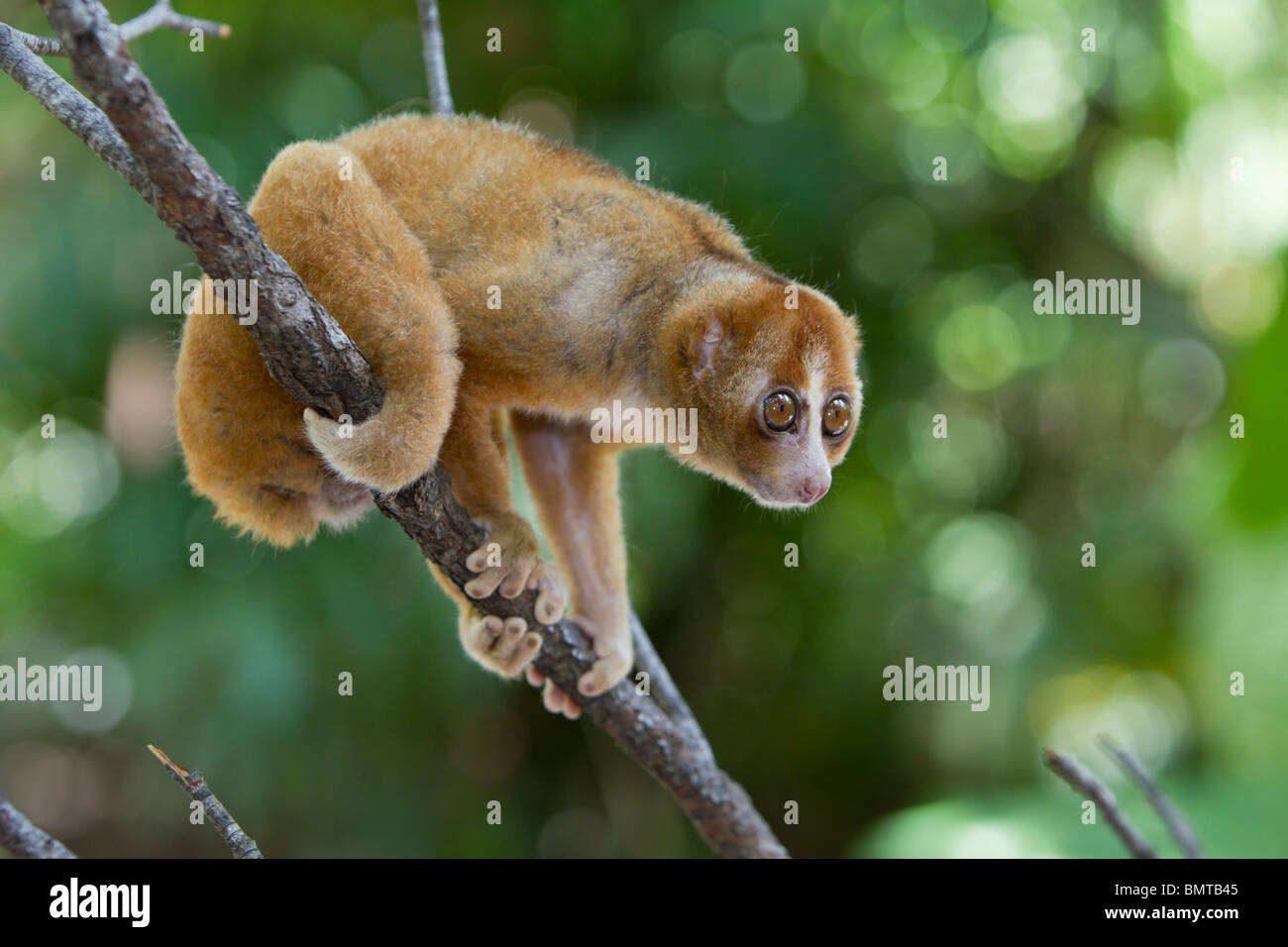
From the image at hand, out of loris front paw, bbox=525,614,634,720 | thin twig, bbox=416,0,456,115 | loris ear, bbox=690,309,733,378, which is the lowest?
loris front paw, bbox=525,614,634,720

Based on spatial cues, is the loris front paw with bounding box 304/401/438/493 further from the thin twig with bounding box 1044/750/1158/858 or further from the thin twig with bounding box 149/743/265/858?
the thin twig with bounding box 1044/750/1158/858

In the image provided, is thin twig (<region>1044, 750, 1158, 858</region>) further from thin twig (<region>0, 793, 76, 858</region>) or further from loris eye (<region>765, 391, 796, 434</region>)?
thin twig (<region>0, 793, 76, 858</region>)

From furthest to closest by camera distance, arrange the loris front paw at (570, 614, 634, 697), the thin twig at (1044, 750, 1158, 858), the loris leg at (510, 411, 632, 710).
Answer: the loris leg at (510, 411, 632, 710) < the loris front paw at (570, 614, 634, 697) < the thin twig at (1044, 750, 1158, 858)

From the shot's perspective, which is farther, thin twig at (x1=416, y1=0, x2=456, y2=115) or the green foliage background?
the green foliage background

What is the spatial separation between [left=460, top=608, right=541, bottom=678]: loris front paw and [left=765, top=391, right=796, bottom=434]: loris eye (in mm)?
1057

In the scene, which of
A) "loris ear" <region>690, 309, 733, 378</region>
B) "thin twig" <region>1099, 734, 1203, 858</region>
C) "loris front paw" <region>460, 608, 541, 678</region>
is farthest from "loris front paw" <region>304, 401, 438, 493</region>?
"thin twig" <region>1099, 734, 1203, 858</region>

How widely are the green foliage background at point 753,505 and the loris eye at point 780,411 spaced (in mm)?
3340

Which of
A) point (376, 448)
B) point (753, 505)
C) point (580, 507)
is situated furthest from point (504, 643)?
point (753, 505)

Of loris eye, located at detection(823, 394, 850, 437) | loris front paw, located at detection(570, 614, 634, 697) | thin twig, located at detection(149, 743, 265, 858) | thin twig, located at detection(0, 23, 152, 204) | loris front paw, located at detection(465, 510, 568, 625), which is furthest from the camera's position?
loris front paw, located at detection(570, 614, 634, 697)

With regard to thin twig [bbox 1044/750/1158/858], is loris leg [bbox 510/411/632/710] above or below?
above

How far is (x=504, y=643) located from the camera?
3584 millimetres

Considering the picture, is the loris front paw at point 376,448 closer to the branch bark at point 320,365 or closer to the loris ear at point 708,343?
the branch bark at point 320,365

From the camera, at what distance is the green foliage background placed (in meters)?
6.83

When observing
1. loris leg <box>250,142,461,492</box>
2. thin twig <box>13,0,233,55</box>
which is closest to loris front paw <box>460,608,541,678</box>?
loris leg <box>250,142,461,492</box>
